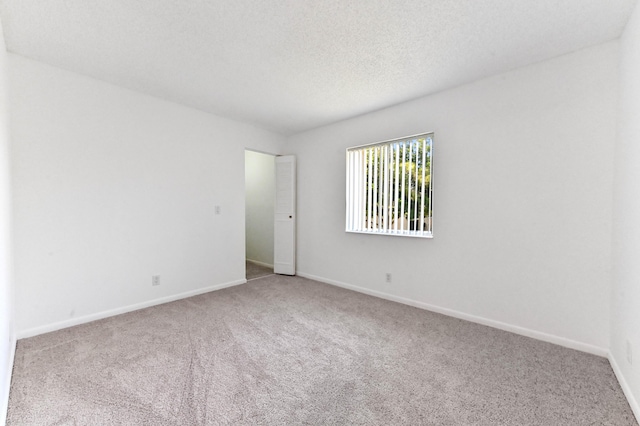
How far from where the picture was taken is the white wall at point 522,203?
2.20 meters

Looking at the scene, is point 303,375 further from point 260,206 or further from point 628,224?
point 260,206

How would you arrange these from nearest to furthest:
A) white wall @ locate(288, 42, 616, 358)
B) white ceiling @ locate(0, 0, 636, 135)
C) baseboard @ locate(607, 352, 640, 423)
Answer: baseboard @ locate(607, 352, 640, 423)
white ceiling @ locate(0, 0, 636, 135)
white wall @ locate(288, 42, 616, 358)

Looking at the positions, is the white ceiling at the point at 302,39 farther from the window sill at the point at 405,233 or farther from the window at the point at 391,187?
the window sill at the point at 405,233

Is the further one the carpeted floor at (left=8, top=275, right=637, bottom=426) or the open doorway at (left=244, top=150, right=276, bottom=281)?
the open doorway at (left=244, top=150, right=276, bottom=281)

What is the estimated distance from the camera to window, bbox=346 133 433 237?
3.28m

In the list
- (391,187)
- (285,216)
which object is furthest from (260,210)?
(391,187)

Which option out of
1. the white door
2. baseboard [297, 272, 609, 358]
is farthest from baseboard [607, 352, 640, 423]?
the white door

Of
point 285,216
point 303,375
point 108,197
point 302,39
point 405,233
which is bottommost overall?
point 303,375

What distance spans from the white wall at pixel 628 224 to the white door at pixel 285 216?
3.83m

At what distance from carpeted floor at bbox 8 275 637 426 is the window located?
1182 millimetres

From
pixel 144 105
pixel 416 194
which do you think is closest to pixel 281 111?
pixel 144 105

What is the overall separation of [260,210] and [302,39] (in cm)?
420

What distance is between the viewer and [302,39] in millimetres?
2121

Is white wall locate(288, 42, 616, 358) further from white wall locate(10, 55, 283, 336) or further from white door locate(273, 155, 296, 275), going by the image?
white wall locate(10, 55, 283, 336)
